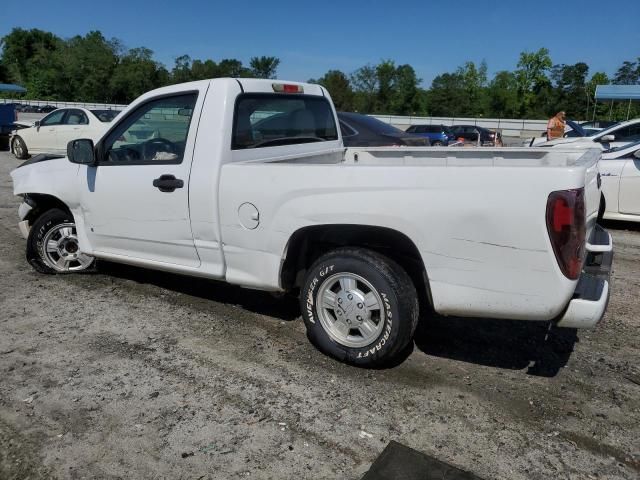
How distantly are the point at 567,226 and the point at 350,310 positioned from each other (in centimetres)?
141

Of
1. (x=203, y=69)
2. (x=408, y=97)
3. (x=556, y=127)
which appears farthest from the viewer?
(x=203, y=69)

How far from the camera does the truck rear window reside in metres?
4.02

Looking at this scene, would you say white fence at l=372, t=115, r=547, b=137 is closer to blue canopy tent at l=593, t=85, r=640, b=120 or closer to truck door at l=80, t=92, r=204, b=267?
blue canopy tent at l=593, t=85, r=640, b=120

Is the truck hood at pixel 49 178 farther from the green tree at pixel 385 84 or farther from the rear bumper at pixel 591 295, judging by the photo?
the green tree at pixel 385 84

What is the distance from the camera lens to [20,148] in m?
15.7

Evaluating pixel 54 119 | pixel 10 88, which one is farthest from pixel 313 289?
pixel 10 88

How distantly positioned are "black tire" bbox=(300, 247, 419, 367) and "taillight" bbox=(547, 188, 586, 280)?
35.3 inches

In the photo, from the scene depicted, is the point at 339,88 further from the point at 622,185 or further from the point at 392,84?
the point at 622,185

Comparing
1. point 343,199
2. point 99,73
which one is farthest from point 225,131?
point 99,73

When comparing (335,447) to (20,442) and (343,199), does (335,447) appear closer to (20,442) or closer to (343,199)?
(343,199)

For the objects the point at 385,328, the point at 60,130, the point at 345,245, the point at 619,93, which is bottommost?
the point at 385,328

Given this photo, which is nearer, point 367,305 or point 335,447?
point 335,447

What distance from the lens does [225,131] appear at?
3.84 m

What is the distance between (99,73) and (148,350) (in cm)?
8294
